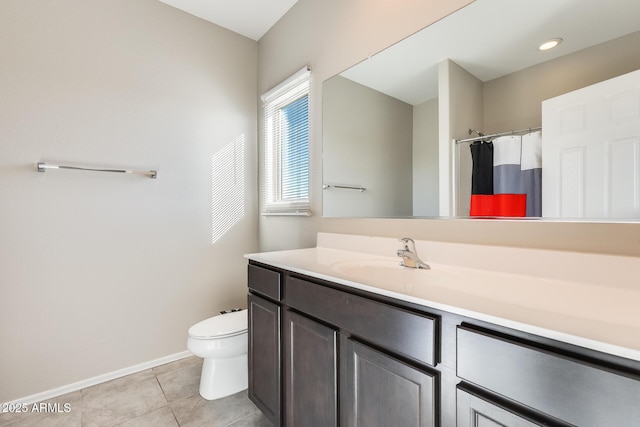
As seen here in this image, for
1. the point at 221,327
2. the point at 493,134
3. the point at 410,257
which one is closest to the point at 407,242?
the point at 410,257

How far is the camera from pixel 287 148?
7.52ft

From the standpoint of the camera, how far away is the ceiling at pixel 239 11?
214cm

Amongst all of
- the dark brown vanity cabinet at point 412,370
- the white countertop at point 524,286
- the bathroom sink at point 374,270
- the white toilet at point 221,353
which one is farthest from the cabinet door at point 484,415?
the white toilet at point 221,353

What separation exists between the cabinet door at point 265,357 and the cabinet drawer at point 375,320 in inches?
10.6

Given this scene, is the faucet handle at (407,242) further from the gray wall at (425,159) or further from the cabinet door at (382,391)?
the cabinet door at (382,391)

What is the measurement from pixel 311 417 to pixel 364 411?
320 millimetres

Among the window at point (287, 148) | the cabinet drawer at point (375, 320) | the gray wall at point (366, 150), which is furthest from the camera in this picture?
the window at point (287, 148)

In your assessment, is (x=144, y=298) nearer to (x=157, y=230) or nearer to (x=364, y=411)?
(x=157, y=230)

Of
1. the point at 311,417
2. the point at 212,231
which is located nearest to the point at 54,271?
the point at 212,231

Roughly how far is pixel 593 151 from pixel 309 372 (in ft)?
4.05

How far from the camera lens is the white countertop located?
583mm

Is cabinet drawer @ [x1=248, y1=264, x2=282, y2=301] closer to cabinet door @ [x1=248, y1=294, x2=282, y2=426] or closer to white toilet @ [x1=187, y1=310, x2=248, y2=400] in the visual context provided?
cabinet door @ [x1=248, y1=294, x2=282, y2=426]

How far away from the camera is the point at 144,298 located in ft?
6.89

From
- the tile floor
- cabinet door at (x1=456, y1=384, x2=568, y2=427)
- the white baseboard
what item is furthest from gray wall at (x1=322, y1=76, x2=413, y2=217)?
the white baseboard
